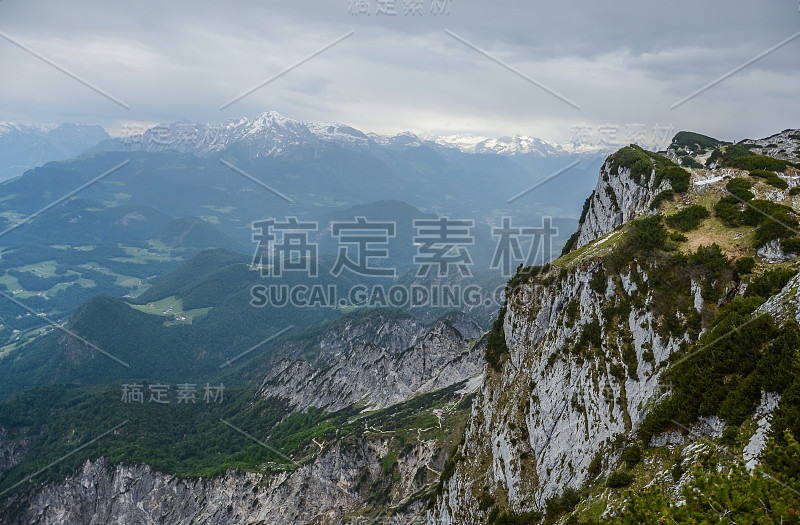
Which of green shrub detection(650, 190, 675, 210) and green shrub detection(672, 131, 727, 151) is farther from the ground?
green shrub detection(672, 131, 727, 151)

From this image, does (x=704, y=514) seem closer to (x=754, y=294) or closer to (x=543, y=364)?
(x=754, y=294)

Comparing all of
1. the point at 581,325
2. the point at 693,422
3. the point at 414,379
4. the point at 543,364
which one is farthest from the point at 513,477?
the point at 414,379

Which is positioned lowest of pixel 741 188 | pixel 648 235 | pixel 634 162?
pixel 648 235

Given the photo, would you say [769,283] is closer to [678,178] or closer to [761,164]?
[678,178]

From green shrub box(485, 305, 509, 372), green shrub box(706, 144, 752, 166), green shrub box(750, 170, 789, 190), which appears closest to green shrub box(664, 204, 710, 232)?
green shrub box(750, 170, 789, 190)

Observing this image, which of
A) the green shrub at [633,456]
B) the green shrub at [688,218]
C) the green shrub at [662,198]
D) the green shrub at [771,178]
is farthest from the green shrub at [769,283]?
the green shrub at [662,198]

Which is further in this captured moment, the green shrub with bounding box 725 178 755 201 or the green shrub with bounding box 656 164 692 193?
the green shrub with bounding box 656 164 692 193

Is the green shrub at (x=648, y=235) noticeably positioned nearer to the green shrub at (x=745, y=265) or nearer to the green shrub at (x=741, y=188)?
the green shrub at (x=745, y=265)

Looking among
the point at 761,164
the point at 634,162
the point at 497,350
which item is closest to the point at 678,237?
the point at 761,164

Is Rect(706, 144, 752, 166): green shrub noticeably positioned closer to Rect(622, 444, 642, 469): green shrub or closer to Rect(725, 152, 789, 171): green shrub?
Rect(725, 152, 789, 171): green shrub
